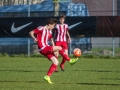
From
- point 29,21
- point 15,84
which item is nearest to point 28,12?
point 29,21

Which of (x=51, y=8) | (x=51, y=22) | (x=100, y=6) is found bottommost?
(x=51, y=8)

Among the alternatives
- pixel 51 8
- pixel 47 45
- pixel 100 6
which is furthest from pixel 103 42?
pixel 47 45

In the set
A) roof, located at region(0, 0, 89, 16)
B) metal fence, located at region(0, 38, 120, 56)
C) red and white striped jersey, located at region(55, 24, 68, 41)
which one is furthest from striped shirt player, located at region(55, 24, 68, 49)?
roof, located at region(0, 0, 89, 16)

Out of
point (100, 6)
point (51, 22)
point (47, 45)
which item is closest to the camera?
point (51, 22)

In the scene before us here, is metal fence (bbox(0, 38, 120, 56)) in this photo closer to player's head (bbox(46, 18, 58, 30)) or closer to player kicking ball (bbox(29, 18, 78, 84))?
player kicking ball (bbox(29, 18, 78, 84))

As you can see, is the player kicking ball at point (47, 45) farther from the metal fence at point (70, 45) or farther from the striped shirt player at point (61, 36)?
the metal fence at point (70, 45)

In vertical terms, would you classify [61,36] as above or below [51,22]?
below

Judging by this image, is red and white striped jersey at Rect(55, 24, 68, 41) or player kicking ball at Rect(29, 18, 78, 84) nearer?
player kicking ball at Rect(29, 18, 78, 84)

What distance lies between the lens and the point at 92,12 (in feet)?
88.4

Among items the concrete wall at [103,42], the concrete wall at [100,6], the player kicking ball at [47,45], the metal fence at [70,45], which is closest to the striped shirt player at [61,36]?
the player kicking ball at [47,45]

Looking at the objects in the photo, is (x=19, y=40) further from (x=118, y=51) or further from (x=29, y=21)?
(x=118, y=51)

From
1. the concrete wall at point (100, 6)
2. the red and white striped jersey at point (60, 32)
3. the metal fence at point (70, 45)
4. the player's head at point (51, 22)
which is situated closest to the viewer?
the player's head at point (51, 22)

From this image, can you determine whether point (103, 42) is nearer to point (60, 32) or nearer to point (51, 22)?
point (60, 32)

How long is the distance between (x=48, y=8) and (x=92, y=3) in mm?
2445
